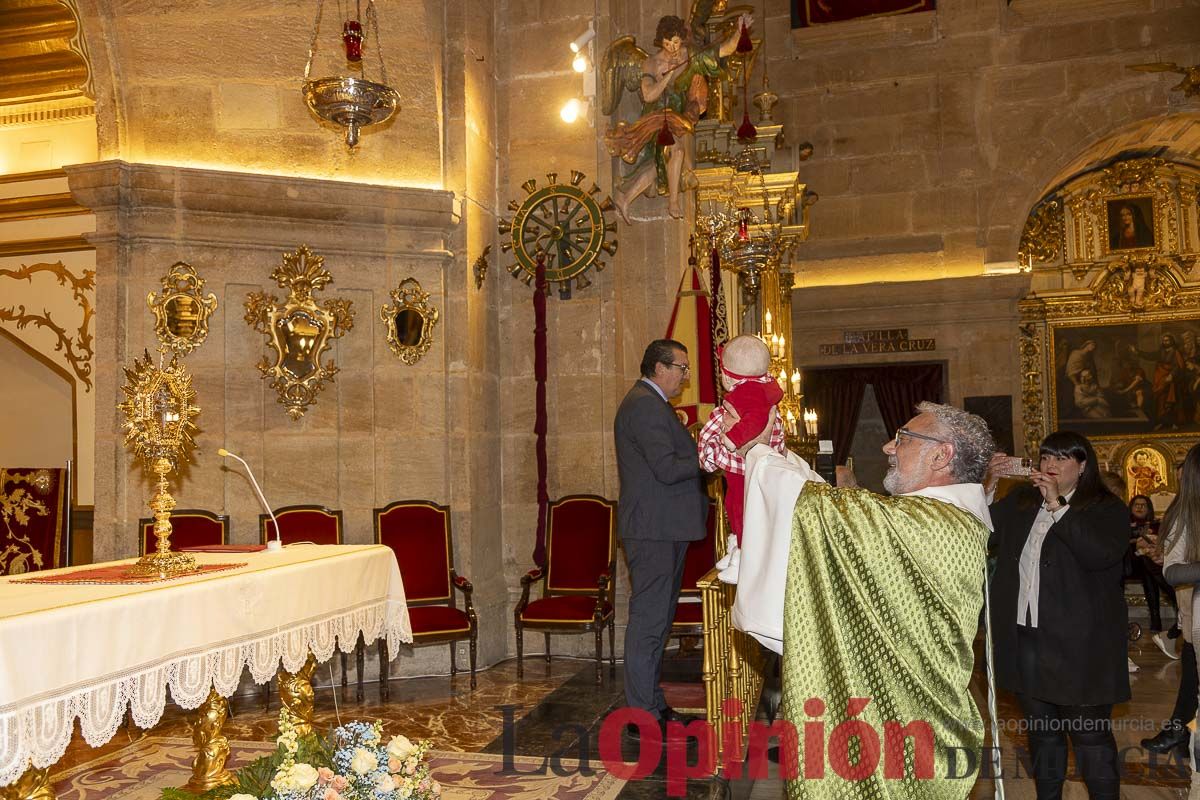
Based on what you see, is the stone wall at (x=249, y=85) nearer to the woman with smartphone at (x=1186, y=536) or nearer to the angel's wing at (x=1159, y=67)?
the woman with smartphone at (x=1186, y=536)

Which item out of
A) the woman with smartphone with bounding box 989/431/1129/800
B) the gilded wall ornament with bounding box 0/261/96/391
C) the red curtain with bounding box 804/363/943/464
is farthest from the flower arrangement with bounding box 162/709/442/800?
the red curtain with bounding box 804/363/943/464

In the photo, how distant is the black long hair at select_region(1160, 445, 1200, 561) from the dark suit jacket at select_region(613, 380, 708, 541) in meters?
2.09

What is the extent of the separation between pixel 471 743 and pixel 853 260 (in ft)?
37.8

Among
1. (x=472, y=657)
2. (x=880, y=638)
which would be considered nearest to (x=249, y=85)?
(x=472, y=657)

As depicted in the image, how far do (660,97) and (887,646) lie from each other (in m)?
5.72

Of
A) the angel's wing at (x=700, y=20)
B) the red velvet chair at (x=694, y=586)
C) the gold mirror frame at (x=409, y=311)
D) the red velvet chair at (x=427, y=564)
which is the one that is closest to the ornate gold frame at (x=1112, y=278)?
the angel's wing at (x=700, y=20)

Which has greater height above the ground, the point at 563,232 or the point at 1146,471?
the point at 563,232

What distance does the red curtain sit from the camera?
1473cm

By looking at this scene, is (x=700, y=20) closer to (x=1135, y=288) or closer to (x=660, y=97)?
(x=660, y=97)

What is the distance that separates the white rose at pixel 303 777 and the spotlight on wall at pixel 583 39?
6.50 metres

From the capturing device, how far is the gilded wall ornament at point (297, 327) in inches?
274

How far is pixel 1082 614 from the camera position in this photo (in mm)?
3486

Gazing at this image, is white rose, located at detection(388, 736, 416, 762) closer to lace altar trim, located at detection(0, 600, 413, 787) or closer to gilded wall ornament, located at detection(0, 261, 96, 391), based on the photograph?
lace altar trim, located at detection(0, 600, 413, 787)

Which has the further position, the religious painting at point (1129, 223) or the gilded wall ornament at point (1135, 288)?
the religious painting at point (1129, 223)
